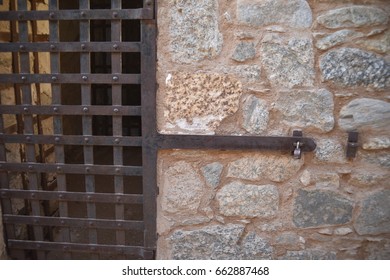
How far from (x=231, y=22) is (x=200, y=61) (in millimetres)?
204

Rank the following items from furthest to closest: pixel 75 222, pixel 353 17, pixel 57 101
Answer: pixel 75 222 → pixel 57 101 → pixel 353 17

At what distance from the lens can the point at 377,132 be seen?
138cm

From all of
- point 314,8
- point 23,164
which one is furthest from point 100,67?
point 314,8

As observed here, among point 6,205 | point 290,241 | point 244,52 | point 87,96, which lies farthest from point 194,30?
point 6,205

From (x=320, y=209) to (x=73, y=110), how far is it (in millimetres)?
1216

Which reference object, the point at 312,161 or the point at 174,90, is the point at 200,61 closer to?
the point at 174,90

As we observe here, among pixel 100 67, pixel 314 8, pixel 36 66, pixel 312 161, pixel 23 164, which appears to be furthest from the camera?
pixel 100 67

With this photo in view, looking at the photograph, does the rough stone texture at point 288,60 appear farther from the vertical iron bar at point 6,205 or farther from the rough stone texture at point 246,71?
the vertical iron bar at point 6,205

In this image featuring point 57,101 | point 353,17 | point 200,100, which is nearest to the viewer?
point 353,17

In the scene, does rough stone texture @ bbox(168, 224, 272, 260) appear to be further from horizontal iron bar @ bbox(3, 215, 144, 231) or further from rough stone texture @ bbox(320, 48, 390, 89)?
rough stone texture @ bbox(320, 48, 390, 89)

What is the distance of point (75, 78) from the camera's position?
4.78 feet

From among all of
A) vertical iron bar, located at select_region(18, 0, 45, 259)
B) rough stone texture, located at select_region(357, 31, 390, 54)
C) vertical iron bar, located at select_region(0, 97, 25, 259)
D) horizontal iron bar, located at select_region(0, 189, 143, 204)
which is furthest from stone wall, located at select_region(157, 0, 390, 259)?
vertical iron bar, located at select_region(0, 97, 25, 259)

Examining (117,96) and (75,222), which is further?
(75,222)

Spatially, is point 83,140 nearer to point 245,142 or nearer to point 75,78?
point 75,78
